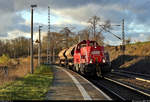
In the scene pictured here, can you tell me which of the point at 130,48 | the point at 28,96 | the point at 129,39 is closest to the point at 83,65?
the point at 28,96

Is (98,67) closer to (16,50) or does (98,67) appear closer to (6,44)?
(16,50)

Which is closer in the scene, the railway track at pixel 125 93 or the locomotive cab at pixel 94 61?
the railway track at pixel 125 93

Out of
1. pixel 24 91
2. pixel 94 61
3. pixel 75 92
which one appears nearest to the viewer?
pixel 24 91

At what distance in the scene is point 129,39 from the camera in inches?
2485

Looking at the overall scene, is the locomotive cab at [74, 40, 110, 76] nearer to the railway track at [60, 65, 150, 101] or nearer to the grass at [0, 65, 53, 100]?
the railway track at [60, 65, 150, 101]

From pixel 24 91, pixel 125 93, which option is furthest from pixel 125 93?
pixel 24 91

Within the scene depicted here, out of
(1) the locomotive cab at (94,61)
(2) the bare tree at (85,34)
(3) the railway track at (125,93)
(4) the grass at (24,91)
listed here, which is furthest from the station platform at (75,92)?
(2) the bare tree at (85,34)

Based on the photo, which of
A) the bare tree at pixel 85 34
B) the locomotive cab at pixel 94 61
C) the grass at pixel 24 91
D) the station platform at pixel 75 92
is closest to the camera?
the grass at pixel 24 91

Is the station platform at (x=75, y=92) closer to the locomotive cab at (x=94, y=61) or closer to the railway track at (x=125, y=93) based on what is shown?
the railway track at (x=125, y=93)

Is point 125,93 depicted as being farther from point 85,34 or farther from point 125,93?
point 85,34

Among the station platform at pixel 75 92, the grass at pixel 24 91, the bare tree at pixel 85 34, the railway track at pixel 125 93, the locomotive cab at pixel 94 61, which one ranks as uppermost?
the bare tree at pixel 85 34

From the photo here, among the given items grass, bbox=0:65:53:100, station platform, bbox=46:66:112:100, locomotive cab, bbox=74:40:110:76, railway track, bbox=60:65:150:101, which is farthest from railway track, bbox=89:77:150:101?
locomotive cab, bbox=74:40:110:76

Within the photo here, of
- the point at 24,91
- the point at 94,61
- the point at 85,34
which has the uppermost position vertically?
the point at 85,34

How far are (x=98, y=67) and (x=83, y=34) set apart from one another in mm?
35262
